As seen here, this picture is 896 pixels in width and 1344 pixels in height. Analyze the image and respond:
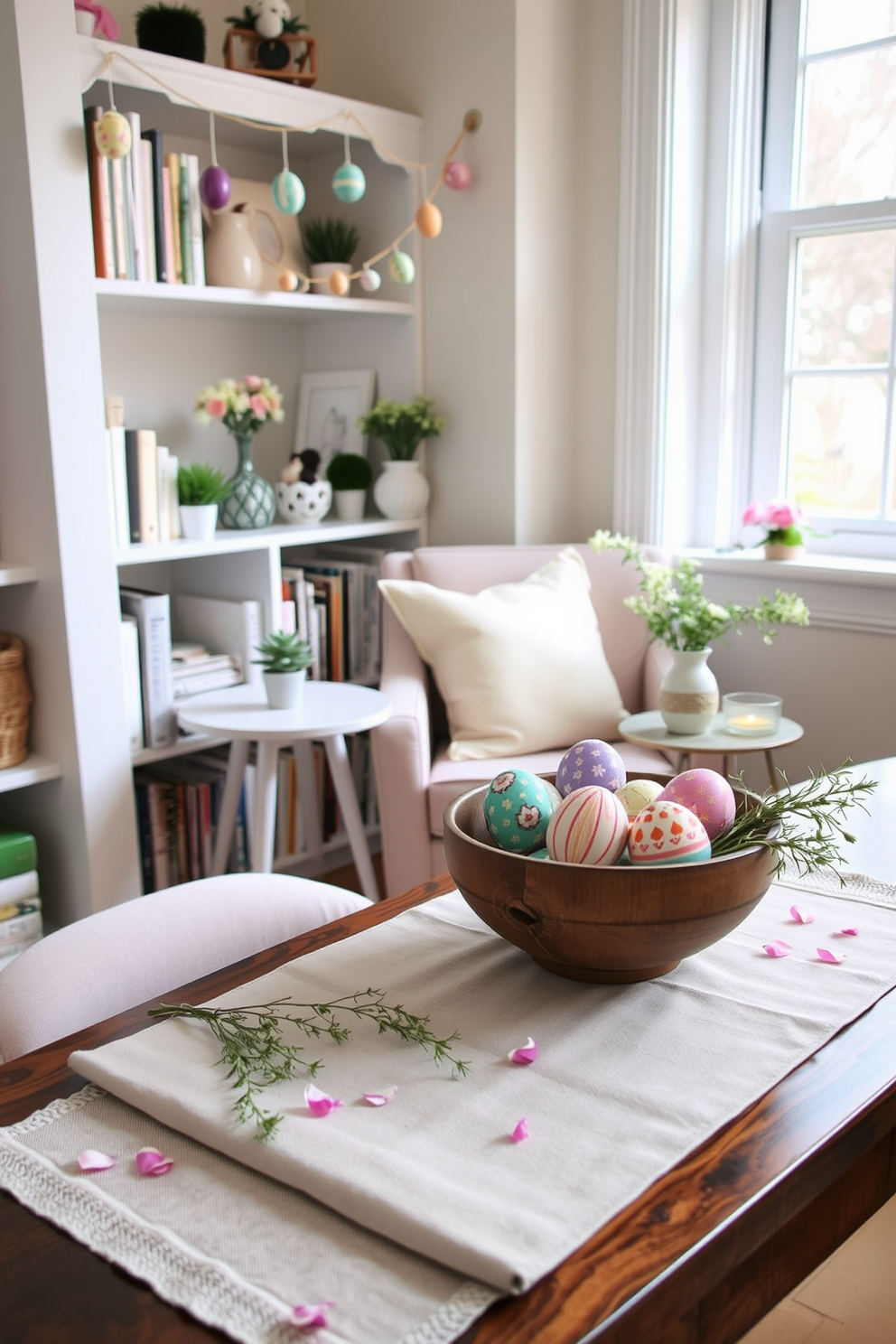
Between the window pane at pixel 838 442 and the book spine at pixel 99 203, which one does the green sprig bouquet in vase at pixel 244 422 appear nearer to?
the book spine at pixel 99 203

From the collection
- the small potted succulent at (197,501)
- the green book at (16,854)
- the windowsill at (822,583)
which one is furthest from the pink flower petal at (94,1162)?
the windowsill at (822,583)

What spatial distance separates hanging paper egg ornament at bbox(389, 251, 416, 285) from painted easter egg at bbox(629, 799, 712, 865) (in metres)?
2.16

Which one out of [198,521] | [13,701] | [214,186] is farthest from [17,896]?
[214,186]

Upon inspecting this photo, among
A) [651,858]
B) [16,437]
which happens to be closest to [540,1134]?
[651,858]

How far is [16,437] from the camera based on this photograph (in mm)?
2338

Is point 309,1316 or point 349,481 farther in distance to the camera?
point 349,481

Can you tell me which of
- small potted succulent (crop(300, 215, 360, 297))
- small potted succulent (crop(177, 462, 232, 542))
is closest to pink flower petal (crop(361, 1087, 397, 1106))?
small potted succulent (crop(177, 462, 232, 542))

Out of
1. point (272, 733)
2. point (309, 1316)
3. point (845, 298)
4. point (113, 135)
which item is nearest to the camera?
point (309, 1316)

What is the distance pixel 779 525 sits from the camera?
2.80 meters

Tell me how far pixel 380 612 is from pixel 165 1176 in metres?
2.30

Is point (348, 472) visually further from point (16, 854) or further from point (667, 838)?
point (667, 838)

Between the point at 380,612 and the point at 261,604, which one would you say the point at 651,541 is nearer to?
the point at 380,612

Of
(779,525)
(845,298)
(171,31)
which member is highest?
(171,31)

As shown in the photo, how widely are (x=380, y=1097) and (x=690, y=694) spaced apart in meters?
1.58
